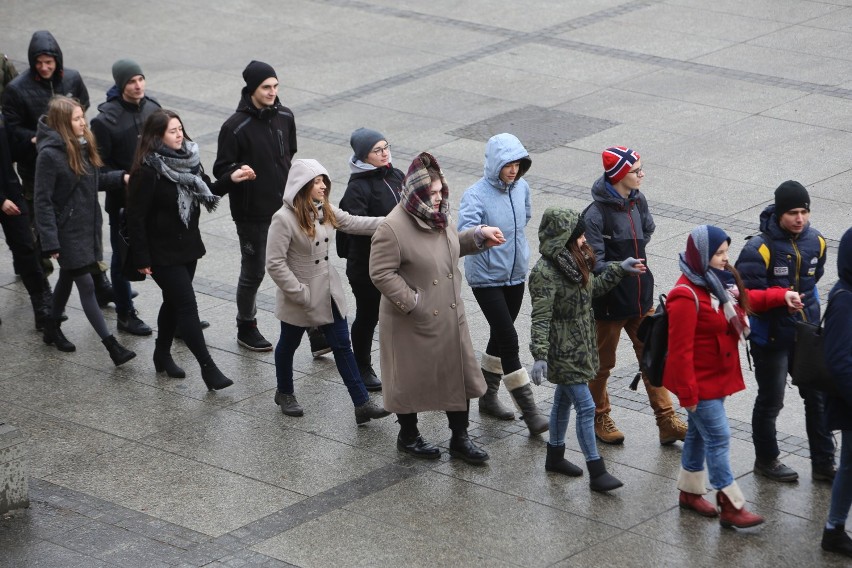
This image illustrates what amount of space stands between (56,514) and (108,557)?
665mm

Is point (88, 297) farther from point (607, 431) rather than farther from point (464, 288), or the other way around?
point (607, 431)

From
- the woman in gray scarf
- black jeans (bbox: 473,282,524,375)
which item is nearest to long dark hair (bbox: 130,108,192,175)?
the woman in gray scarf

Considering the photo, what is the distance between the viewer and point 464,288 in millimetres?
10961

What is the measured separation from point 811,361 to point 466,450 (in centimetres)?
207

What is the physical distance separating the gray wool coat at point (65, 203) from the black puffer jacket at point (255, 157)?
0.75 meters

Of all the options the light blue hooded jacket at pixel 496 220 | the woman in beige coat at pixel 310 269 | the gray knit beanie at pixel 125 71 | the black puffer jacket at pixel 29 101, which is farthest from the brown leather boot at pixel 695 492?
the black puffer jacket at pixel 29 101

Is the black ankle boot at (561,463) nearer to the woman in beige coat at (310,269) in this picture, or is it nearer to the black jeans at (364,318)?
the woman in beige coat at (310,269)

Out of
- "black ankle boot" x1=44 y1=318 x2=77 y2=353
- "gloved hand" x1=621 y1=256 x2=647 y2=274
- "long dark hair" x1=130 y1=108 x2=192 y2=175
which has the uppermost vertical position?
"long dark hair" x1=130 y1=108 x2=192 y2=175

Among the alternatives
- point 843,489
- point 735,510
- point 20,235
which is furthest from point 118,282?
point 843,489

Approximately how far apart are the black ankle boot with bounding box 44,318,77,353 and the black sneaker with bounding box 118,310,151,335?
16.5 inches

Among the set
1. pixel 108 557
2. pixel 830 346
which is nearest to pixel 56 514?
pixel 108 557

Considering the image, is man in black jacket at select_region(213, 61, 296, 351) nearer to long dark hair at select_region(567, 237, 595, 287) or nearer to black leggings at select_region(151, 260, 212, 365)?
black leggings at select_region(151, 260, 212, 365)

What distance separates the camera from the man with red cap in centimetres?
800

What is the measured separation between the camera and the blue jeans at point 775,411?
770cm
